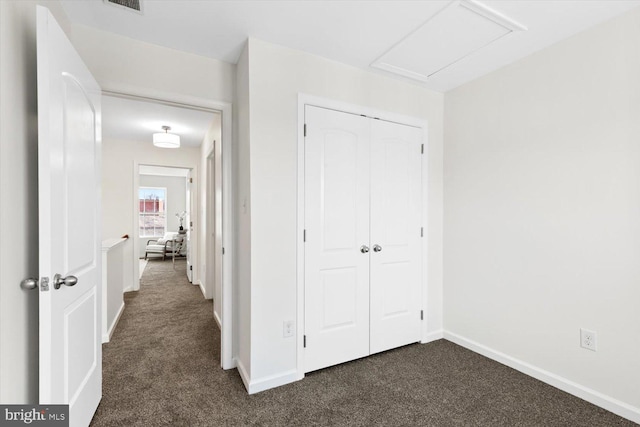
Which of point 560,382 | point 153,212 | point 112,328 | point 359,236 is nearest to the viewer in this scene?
point 560,382

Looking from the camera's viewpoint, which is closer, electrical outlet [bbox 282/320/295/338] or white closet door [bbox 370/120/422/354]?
electrical outlet [bbox 282/320/295/338]

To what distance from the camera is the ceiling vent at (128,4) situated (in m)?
1.74

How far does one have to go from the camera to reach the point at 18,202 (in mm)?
1285

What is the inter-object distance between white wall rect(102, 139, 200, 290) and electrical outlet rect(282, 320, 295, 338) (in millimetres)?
3749

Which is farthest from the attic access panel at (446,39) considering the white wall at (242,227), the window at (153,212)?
the window at (153,212)

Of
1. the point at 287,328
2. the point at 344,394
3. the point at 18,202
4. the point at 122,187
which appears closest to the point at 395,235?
the point at 287,328

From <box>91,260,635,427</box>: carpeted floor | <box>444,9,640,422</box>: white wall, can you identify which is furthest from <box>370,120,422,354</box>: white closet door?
<box>444,9,640,422</box>: white wall

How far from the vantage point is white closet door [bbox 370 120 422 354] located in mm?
2596

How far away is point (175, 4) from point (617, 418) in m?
3.60

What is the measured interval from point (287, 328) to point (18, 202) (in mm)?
1655

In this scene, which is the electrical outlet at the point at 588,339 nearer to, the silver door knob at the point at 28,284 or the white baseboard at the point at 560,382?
the white baseboard at the point at 560,382

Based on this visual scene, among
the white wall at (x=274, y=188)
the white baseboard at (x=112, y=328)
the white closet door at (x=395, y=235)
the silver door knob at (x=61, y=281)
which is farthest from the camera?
the white baseboard at (x=112, y=328)

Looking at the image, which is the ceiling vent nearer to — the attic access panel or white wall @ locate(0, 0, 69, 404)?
white wall @ locate(0, 0, 69, 404)

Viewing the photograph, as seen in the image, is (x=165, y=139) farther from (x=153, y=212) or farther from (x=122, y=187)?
(x=153, y=212)
